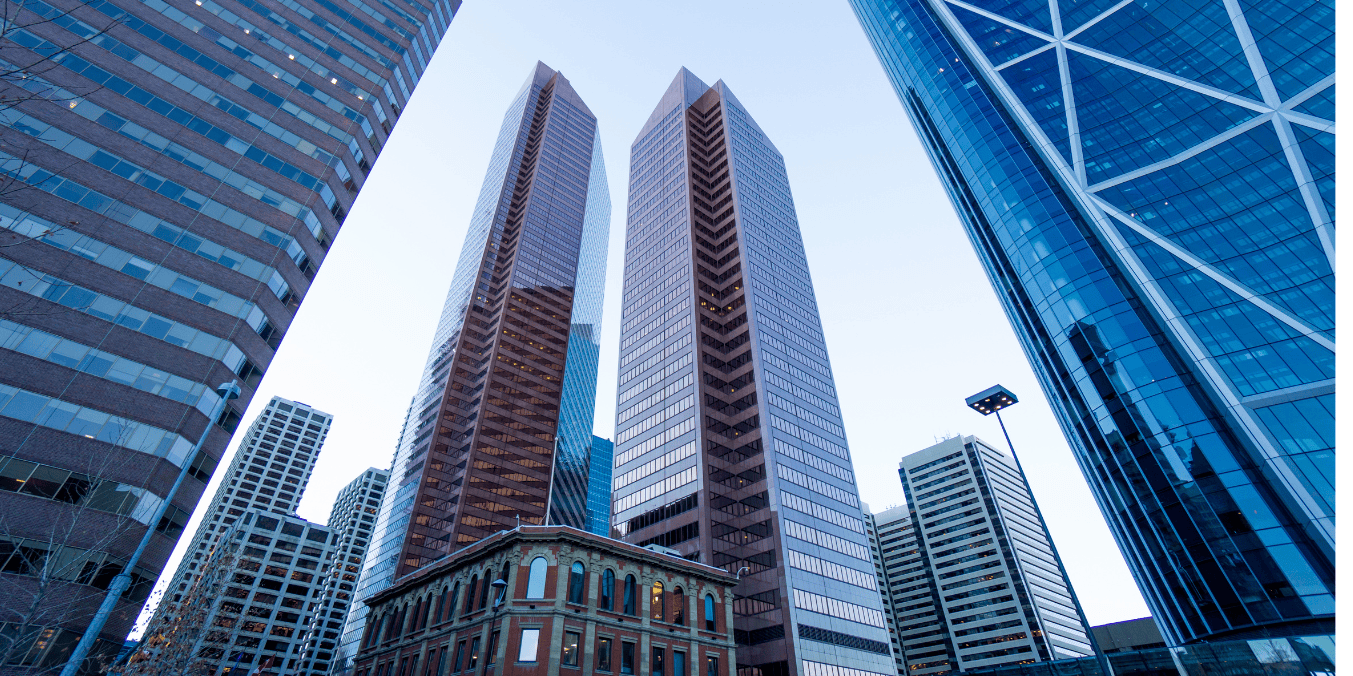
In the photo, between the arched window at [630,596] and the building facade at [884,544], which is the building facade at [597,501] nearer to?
the building facade at [884,544]

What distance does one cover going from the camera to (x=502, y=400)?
137250mm

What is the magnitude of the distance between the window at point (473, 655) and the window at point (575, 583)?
22.7 ft

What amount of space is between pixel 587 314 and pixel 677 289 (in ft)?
248

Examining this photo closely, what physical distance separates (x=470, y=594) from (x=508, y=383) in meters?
96.5

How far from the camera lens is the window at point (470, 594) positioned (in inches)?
1831

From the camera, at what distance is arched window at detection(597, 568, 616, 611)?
45.8m

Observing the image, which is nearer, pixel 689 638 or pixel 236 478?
pixel 689 638

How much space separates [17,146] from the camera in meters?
39.7

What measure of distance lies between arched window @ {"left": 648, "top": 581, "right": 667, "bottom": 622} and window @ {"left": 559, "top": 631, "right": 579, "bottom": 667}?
6.47 m

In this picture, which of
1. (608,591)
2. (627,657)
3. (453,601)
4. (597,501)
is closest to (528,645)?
(608,591)

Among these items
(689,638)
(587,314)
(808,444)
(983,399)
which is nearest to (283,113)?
(689,638)

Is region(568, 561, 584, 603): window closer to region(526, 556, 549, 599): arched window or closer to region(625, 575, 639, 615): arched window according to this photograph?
region(526, 556, 549, 599): arched window

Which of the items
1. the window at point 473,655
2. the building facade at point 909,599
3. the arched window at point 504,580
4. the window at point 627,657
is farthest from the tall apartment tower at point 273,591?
the building facade at point 909,599
